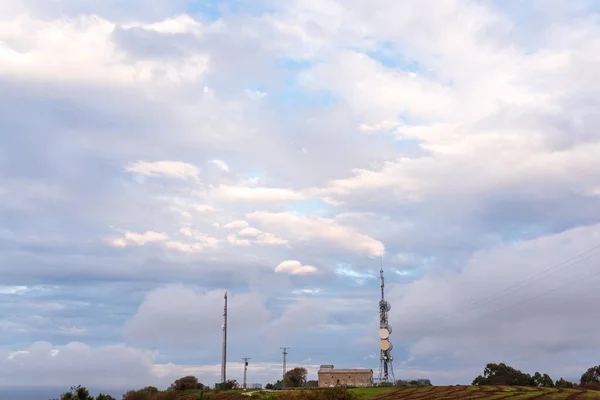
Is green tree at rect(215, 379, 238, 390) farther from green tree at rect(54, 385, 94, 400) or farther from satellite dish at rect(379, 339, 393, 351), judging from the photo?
green tree at rect(54, 385, 94, 400)

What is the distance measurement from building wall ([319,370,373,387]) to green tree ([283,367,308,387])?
10084mm

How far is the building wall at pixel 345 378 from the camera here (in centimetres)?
11800

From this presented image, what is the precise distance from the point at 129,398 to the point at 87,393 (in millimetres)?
A: 7179

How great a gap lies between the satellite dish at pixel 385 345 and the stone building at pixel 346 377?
5747 millimetres

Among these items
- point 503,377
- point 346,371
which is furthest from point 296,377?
point 503,377

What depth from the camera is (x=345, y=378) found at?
391 feet

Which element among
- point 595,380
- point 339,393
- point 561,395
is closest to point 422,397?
point 561,395

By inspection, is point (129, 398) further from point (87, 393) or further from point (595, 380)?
point (595, 380)

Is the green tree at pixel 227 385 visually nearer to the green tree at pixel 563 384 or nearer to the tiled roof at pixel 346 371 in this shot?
the tiled roof at pixel 346 371

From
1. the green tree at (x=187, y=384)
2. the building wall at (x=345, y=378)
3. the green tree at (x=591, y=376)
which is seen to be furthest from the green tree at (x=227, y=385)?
the green tree at (x=591, y=376)

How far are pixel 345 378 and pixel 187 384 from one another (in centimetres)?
3094

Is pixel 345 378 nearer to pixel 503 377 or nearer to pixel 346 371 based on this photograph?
pixel 346 371

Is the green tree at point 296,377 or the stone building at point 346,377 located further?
the green tree at point 296,377

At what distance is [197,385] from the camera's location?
10656cm
